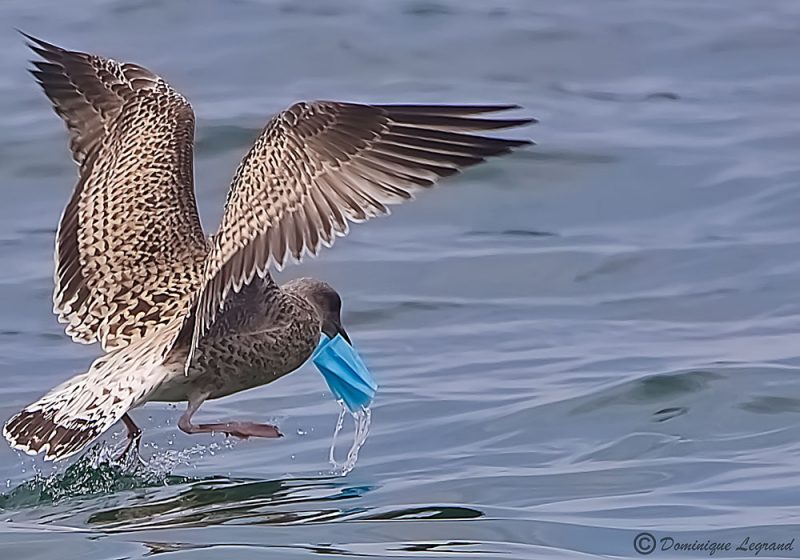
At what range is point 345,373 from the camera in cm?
780

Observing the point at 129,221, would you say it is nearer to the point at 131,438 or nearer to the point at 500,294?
the point at 131,438

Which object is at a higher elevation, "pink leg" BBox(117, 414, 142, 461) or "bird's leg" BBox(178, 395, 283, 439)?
"bird's leg" BBox(178, 395, 283, 439)

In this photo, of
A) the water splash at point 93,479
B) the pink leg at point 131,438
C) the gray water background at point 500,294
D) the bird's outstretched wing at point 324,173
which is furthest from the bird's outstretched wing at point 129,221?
the bird's outstretched wing at point 324,173

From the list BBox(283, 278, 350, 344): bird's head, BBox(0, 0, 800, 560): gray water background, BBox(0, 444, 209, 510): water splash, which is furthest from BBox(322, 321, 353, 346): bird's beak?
BBox(0, 444, 209, 510): water splash

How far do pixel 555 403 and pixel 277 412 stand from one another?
115cm

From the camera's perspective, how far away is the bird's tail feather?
6.65 meters

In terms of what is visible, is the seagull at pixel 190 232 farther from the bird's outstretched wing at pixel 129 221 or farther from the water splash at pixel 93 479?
the water splash at pixel 93 479

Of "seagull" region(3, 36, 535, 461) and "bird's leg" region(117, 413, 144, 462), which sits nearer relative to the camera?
"seagull" region(3, 36, 535, 461)

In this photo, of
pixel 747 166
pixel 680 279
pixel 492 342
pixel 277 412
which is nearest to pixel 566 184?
pixel 747 166

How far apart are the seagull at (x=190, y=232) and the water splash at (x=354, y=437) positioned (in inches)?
10.1

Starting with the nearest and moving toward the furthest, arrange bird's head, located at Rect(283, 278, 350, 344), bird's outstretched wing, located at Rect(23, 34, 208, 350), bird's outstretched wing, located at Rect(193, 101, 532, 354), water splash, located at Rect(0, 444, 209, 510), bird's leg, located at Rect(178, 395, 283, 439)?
bird's outstretched wing, located at Rect(193, 101, 532, 354)
water splash, located at Rect(0, 444, 209, 510)
bird's leg, located at Rect(178, 395, 283, 439)
bird's outstretched wing, located at Rect(23, 34, 208, 350)
bird's head, located at Rect(283, 278, 350, 344)

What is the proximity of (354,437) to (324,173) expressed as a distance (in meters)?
1.32

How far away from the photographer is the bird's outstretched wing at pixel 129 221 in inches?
299

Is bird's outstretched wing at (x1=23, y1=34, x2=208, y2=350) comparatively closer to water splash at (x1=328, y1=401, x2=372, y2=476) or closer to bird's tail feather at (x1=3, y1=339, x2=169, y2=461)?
bird's tail feather at (x1=3, y1=339, x2=169, y2=461)
